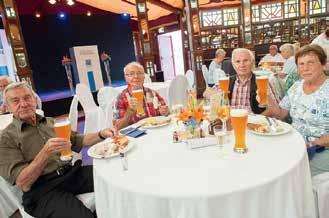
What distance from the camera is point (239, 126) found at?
147cm

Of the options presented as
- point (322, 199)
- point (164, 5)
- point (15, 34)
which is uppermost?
point (164, 5)

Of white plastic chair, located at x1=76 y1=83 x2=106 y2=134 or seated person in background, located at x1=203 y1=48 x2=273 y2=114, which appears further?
white plastic chair, located at x1=76 y1=83 x2=106 y2=134

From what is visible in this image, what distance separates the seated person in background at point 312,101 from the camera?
199 cm

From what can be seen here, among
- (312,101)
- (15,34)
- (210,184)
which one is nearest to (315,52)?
(312,101)

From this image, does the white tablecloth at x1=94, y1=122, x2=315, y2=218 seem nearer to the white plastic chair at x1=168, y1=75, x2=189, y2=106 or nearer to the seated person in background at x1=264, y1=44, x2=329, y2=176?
the seated person in background at x1=264, y1=44, x2=329, y2=176

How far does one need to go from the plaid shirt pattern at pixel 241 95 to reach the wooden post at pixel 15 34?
6.92 m

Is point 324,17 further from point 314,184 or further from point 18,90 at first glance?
point 18,90

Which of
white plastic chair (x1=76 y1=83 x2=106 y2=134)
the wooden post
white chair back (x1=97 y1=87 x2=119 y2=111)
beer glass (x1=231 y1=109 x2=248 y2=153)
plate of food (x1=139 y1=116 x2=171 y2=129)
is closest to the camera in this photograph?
beer glass (x1=231 y1=109 x2=248 y2=153)

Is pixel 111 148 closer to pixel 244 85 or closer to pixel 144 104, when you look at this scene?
pixel 144 104

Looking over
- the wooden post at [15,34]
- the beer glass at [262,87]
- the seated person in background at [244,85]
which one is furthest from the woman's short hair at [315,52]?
the wooden post at [15,34]

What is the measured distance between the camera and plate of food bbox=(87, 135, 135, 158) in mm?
1638

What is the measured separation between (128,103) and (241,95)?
3.60 ft

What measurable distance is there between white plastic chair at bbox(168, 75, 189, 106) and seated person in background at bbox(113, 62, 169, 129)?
1.65 metres

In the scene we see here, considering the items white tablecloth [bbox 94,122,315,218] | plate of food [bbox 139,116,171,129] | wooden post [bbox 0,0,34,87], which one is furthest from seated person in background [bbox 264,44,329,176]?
wooden post [bbox 0,0,34,87]
